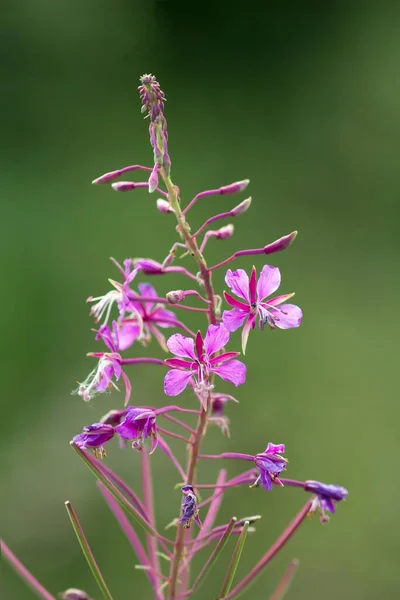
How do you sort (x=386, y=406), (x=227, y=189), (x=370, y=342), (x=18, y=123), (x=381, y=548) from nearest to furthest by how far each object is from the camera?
1. (x=227, y=189)
2. (x=381, y=548)
3. (x=386, y=406)
4. (x=370, y=342)
5. (x=18, y=123)

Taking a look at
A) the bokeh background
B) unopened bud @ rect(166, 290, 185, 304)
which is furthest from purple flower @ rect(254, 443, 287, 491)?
the bokeh background

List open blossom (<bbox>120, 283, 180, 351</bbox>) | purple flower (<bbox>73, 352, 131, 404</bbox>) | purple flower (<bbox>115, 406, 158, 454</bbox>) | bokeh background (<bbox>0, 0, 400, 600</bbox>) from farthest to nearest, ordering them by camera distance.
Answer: bokeh background (<bbox>0, 0, 400, 600</bbox>), open blossom (<bbox>120, 283, 180, 351</bbox>), purple flower (<bbox>73, 352, 131, 404</bbox>), purple flower (<bbox>115, 406, 158, 454</bbox>)

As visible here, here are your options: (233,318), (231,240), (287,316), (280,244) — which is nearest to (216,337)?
(233,318)

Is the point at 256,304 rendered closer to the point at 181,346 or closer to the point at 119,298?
the point at 181,346

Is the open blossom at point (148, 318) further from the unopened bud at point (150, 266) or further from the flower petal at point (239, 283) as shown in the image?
→ the flower petal at point (239, 283)

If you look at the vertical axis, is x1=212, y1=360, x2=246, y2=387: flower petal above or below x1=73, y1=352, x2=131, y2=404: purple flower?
below

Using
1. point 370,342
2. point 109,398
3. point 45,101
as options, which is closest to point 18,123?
point 45,101

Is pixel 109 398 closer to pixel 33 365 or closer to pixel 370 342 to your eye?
pixel 33 365

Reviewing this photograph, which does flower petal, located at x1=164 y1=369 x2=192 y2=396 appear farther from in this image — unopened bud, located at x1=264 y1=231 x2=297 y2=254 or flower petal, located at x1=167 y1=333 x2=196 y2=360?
unopened bud, located at x1=264 y1=231 x2=297 y2=254
